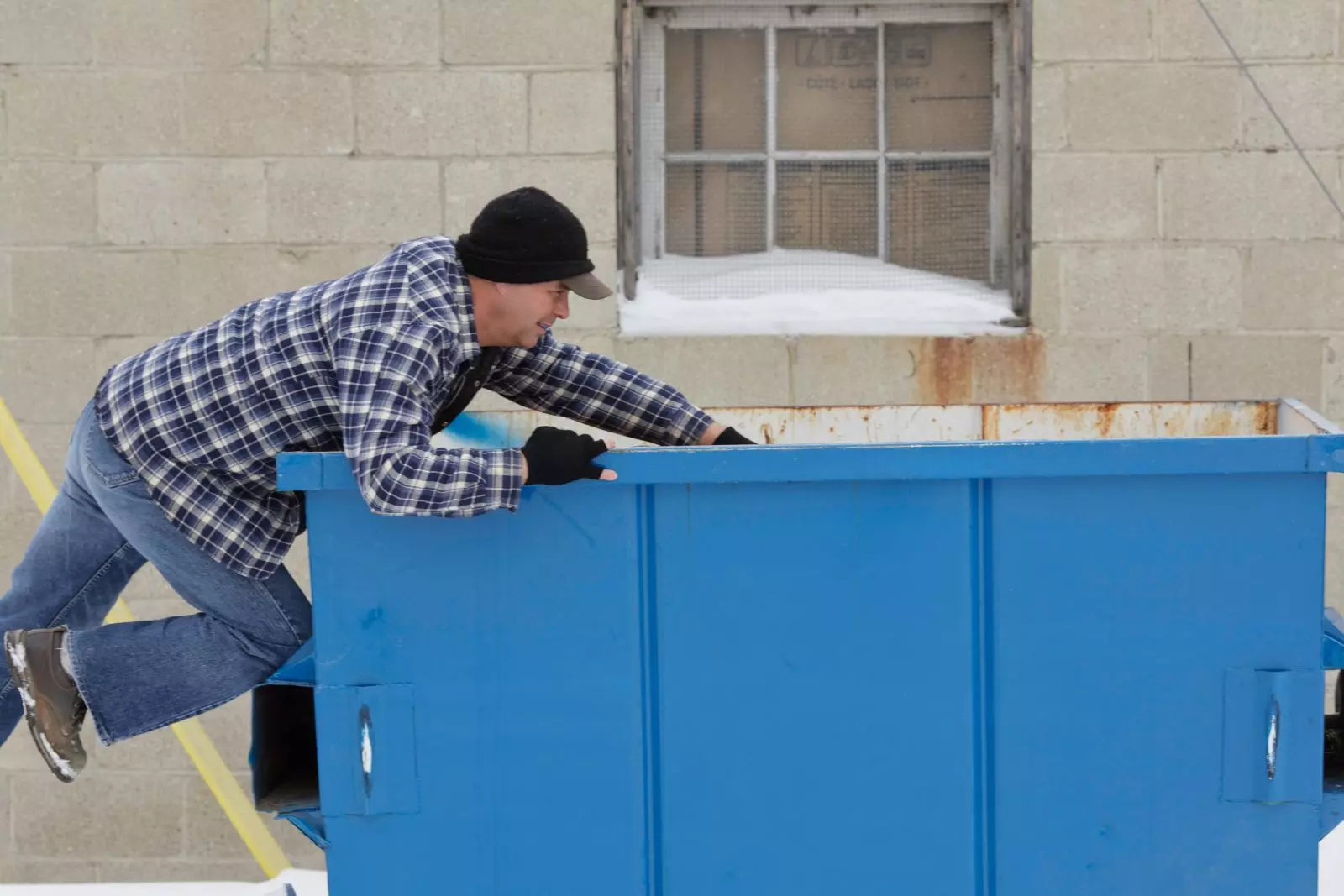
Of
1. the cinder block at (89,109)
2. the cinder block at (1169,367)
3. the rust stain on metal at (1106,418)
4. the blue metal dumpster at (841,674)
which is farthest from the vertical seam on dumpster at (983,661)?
the cinder block at (89,109)

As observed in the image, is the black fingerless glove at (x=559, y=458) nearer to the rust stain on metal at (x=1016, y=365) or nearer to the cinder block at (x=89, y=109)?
the rust stain on metal at (x=1016, y=365)

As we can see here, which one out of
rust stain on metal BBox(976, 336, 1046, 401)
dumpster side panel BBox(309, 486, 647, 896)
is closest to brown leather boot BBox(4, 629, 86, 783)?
dumpster side panel BBox(309, 486, 647, 896)

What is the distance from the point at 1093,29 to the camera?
436 centimetres

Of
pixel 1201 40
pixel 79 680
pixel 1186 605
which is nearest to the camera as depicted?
pixel 1186 605

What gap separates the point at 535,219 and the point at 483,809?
3.23 feet

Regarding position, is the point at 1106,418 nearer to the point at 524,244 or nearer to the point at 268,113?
the point at 524,244

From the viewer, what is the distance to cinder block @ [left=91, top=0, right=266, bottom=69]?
4.36 meters

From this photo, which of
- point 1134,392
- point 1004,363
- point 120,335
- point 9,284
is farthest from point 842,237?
point 9,284

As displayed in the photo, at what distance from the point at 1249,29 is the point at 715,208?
1.70m

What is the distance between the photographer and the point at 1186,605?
2.32m

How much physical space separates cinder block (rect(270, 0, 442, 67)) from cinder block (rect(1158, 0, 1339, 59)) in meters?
2.21

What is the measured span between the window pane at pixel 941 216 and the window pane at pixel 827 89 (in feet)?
0.59

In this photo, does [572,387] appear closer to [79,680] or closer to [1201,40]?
[79,680]

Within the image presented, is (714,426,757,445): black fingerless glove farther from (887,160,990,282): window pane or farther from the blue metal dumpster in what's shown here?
(887,160,990,282): window pane
